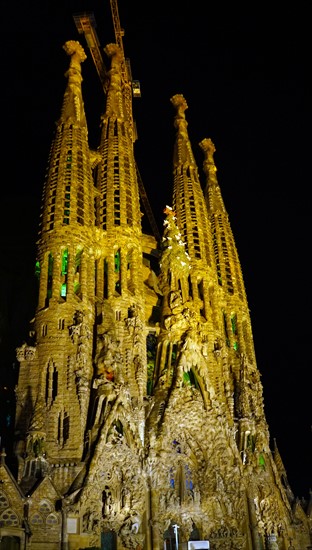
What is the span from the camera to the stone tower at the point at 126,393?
31.1 meters

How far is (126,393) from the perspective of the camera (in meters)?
34.7

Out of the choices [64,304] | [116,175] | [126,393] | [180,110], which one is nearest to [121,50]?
[180,110]

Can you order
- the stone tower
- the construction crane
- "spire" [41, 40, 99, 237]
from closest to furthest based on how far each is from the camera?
the stone tower, "spire" [41, 40, 99, 237], the construction crane

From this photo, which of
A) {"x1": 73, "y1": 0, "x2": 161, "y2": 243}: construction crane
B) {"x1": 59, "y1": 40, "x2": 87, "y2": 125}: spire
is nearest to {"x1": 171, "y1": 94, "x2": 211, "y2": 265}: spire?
{"x1": 73, "y1": 0, "x2": 161, "y2": 243}: construction crane

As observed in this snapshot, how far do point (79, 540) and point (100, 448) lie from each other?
4688 mm

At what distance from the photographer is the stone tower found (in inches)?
1226

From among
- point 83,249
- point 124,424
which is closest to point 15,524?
point 124,424

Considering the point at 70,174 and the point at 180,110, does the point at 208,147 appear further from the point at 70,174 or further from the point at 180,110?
the point at 70,174

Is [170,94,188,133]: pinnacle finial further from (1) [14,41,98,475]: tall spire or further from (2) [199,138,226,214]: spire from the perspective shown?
(1) [14,41,98,475]: tall spire

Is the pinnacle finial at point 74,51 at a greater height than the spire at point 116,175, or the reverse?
the pinnacle finial at point 74,51

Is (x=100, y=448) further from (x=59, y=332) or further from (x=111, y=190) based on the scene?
(x=111, y=190)

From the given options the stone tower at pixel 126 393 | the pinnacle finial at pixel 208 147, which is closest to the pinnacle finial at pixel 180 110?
the pinnacle finial at pixel 208 147

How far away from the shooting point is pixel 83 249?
3938cm

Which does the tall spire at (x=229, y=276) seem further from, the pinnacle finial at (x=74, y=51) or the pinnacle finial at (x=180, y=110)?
the pinnacle finial at (x=74, y=51)
